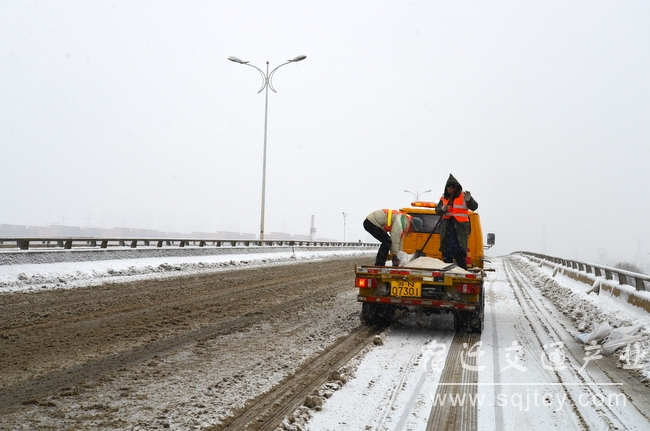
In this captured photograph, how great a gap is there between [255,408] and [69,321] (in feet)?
15.6

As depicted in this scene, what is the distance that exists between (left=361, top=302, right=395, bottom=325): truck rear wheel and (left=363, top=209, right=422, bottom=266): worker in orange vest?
0.92 m

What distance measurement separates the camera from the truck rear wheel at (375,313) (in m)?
8.38

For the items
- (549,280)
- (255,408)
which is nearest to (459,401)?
(255,408)

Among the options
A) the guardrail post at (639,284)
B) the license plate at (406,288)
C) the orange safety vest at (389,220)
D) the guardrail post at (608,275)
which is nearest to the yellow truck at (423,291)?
the license plate at (406,288)

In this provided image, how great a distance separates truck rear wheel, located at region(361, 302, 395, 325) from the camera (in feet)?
27.5

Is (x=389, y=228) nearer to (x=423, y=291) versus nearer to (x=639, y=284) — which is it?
(x=423, y=291)

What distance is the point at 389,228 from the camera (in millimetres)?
9312

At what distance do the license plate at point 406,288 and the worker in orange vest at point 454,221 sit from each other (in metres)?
1.68

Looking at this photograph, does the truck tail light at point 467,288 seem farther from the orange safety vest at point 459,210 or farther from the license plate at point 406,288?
the orange safety vest at point 459,210

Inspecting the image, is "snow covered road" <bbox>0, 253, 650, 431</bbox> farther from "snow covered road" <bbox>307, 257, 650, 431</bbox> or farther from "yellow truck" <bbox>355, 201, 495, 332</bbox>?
"yellow truck" <bbox>355, 201, 495, 332</bbox>

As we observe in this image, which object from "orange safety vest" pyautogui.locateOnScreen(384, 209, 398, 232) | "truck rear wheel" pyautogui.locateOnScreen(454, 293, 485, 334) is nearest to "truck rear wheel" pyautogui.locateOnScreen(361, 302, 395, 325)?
"truck rear wheel" pyautogui.locateOnScreen(454, 293, 485, 334)

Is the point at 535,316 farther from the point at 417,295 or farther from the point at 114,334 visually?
the point at 114,334

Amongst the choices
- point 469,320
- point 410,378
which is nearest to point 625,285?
point 469,320

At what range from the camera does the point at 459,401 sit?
4648 mm
